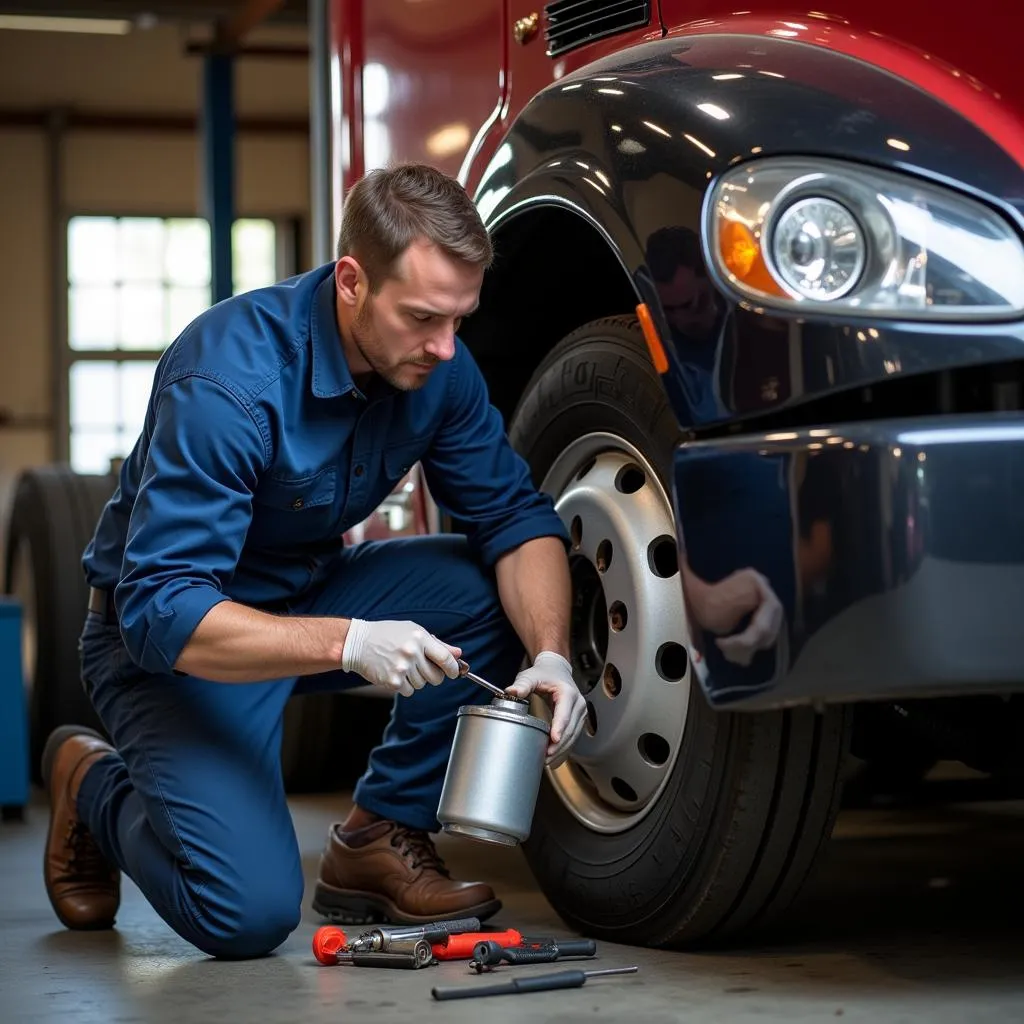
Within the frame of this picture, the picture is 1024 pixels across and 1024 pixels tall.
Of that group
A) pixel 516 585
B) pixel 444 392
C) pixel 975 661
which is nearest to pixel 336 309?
pixel 444 392

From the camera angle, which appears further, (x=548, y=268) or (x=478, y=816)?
(x=548, y=268)

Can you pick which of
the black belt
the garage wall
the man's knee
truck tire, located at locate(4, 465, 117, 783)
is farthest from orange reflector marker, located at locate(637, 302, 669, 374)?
the garage wall

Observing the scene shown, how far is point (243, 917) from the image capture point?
2.45 meters

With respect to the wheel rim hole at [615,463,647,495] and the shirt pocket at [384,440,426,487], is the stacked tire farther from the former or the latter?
the wheel rim hole at [615,463,647,495]

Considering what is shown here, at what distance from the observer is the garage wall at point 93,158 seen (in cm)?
1466

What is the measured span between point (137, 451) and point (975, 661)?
1.39m

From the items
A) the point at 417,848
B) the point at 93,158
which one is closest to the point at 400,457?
the point at 417,848

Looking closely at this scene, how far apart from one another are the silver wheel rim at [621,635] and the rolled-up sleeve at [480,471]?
77 millimetres

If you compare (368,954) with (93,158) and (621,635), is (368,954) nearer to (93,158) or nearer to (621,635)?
(621,635)

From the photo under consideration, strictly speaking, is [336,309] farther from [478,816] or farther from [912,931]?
[912,931]

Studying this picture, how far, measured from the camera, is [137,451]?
2.67 metres

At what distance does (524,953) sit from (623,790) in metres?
0.32

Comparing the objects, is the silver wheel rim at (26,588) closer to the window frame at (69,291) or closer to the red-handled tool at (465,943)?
the red-handled tool at (465,943)

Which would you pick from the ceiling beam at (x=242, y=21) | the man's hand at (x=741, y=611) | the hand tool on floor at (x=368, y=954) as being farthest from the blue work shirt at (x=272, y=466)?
the ceiling beam at (x=242, y=21)
